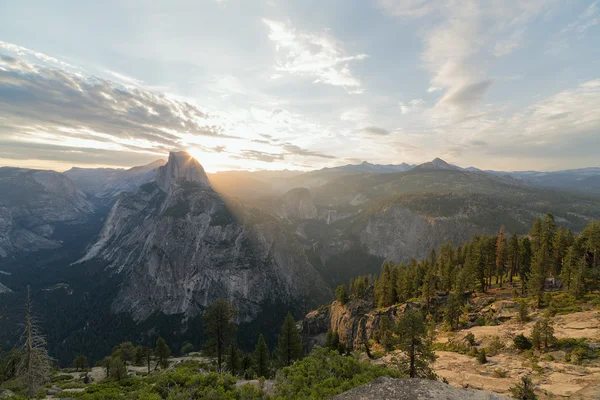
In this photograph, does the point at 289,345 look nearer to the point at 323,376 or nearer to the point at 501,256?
the point at 323,376

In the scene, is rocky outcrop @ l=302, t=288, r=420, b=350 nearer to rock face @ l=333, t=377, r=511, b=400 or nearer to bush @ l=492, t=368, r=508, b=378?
bush @ l=492, t=368, r=508, b=378

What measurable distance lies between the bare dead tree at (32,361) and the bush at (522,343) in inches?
2445

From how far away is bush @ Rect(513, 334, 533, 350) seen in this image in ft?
121

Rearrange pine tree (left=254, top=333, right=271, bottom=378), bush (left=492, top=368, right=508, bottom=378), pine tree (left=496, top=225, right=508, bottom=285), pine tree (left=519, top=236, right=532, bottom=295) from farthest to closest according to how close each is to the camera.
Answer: pine tree (left=496, top=225, right=508, bottom=285)
pine tree (left=519, top=236, right=532, bottom=295)
pine tree (left=254, top=333, right=271, bottom=378)
bush (left=492, top=368, right=508, bottom=378)

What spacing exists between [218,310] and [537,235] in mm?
83076

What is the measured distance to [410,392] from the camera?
18625 millimetres

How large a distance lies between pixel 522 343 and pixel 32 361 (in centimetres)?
6463

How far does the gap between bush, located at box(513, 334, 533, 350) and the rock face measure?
84.4ft

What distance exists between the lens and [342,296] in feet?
358

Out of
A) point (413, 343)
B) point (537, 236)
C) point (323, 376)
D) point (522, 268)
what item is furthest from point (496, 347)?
point (537, 236)

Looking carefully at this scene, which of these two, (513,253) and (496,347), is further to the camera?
(513,253)

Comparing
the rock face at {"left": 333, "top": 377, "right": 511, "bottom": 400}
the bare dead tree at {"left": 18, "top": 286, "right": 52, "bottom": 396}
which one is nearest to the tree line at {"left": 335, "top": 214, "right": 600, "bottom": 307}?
the rock face at {"left": 333, "top": 377, "right": 511, "bottom": 400}

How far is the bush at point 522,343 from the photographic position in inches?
1458

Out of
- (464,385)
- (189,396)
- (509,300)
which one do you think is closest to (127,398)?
(189,396)
